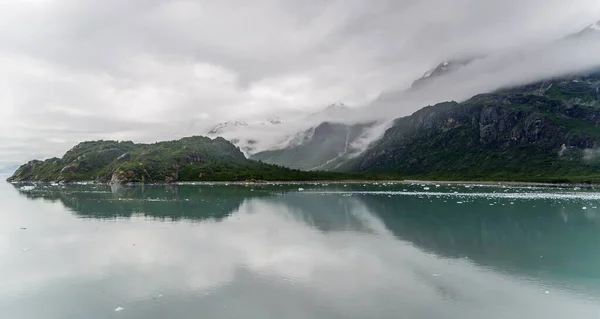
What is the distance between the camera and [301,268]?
28.8 metres

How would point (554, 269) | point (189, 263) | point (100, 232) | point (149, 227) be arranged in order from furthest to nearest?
point (149, 227) → point (100, 232) → point (189, 263) → point (554, 269)

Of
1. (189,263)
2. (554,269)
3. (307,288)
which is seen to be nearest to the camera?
(307,288)

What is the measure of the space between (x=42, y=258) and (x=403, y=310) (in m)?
29.9

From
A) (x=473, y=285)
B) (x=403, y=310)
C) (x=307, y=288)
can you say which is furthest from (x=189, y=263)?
(x=473, y=285)

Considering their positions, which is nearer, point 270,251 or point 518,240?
point 270,251

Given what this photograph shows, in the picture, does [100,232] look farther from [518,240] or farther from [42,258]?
[518,240]

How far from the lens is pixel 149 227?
48.3m

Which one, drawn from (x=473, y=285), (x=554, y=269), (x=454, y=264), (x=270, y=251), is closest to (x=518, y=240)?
(x=554, y=269)

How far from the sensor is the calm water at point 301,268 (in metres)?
20.7

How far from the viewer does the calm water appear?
20719mm

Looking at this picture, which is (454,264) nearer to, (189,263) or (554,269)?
(554,269)

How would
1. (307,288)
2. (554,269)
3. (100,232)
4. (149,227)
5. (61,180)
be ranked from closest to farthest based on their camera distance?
1. (307,288)
2. (554,269)
3. (100,232)
4. (149,227)
5. (61,180)

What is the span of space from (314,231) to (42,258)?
87.7 ft

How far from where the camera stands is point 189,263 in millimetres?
30203
